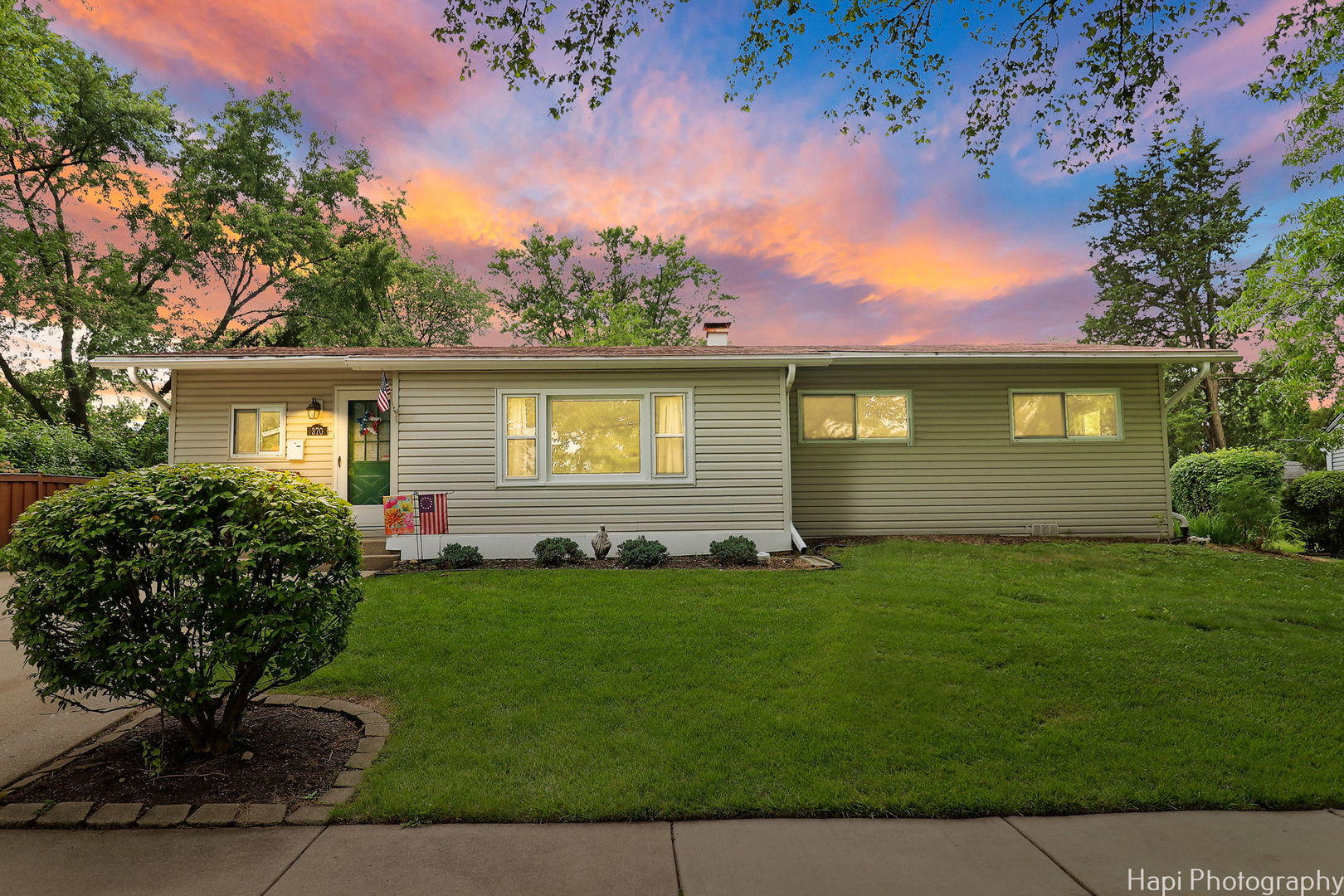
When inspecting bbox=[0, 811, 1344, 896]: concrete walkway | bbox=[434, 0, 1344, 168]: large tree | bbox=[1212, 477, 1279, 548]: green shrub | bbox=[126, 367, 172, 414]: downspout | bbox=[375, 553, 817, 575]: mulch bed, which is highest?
bbox=[434, 0, 1344, 168]: large tree

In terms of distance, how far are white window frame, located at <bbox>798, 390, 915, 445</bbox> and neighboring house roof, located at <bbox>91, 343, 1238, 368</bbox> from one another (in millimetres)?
683

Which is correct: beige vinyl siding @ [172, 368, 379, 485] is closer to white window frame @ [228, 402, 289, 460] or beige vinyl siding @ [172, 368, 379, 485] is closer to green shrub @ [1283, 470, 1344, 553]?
white window frame @ [228, 402, 289, 460]

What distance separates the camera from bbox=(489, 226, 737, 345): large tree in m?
25.6

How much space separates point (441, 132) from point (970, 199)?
435 inches

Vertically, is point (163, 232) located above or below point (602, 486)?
above

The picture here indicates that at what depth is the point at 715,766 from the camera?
3.04m

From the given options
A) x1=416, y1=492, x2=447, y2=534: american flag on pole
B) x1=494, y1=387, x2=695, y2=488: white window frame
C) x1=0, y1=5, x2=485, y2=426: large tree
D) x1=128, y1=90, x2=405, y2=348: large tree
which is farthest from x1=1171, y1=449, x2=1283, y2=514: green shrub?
x1=128, y1=90, x2=405, y2=348: large tree

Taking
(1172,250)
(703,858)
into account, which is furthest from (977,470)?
(1172,250)

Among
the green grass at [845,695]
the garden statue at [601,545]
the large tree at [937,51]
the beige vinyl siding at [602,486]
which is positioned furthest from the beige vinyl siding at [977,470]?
the large tree at [937,51]

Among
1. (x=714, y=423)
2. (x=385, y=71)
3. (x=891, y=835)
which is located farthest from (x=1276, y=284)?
(x=385, y=71)

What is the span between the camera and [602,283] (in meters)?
26.1

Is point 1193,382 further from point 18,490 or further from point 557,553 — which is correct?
point 18,490

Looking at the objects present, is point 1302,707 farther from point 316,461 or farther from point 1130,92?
point 316,461

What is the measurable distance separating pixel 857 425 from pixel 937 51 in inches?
227
